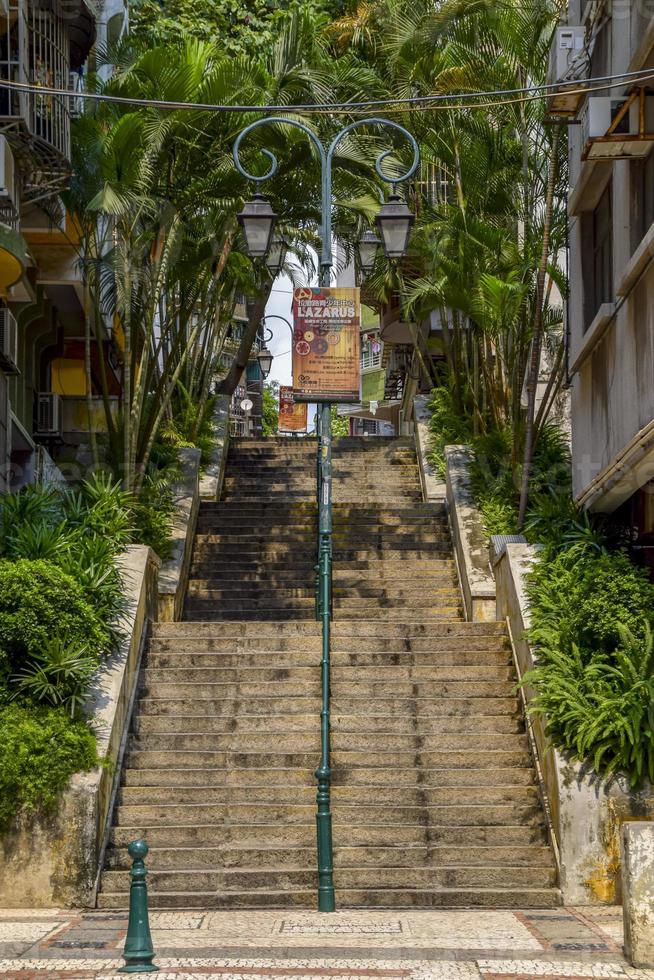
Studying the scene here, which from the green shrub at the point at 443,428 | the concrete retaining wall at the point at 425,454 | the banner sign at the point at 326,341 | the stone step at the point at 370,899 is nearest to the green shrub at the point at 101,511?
the banner sign at the point at 326,341

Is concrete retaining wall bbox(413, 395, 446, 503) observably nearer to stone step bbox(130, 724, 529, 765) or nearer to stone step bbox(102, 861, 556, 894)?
stone step bbox(130, 724, 529, 765)

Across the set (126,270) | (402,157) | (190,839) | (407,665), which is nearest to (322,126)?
(402,157)

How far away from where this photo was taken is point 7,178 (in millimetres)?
17859

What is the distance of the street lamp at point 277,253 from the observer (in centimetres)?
2022

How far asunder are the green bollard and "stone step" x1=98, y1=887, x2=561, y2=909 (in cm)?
350

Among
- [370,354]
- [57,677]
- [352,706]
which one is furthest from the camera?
[370,354]

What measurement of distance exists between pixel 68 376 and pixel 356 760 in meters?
16.8

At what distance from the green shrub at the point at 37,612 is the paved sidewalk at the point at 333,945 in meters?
2.62

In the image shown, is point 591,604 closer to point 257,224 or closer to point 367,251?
point 257,224

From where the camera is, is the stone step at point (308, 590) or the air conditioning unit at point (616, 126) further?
the stone step at point (308, 590)

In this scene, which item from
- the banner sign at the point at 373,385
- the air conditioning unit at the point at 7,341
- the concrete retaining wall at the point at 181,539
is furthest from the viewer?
the banner sign at the point at 373,385

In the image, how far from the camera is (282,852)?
13.9 m

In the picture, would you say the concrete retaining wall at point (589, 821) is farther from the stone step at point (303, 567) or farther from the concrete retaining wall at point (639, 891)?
the stone step at point (303, 567)

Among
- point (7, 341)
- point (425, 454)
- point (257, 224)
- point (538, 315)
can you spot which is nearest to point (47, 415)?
point (7, 341)
